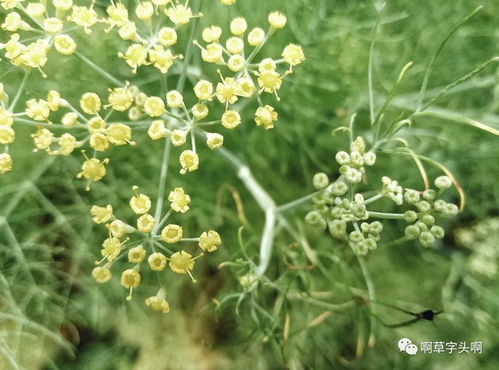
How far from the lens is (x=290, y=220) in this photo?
2018 millimetres

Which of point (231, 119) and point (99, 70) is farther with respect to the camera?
point (99, 70)

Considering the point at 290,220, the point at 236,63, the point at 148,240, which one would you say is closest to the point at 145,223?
the point at 148,240

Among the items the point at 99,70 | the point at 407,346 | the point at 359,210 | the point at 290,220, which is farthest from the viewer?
the point at 290,220

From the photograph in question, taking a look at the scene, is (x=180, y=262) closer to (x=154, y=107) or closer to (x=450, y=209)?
(x=154, y=107)

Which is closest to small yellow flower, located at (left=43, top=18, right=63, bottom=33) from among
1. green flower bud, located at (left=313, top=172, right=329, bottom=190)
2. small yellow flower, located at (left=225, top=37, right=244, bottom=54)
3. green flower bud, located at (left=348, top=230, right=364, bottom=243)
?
small yellow flower, located at (left=225, top=37, right=244, bottom=54)

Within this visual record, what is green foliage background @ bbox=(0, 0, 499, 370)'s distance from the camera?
1.86 m

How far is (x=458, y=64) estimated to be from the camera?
78.2 inches

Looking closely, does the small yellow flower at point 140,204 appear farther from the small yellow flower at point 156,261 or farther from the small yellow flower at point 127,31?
the small yellow flower at point 127,31

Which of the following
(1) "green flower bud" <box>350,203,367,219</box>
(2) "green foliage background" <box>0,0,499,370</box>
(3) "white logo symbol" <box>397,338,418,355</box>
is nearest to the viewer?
(1) "green flower bud" <box>350,203,367,219</box>

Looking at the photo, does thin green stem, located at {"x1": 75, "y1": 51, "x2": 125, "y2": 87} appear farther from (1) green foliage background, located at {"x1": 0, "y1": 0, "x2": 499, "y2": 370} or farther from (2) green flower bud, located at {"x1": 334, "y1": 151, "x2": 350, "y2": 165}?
(1) green foliage background, located at {"x1": 0, "y1": 0, "x2": 499, "y2": 370}

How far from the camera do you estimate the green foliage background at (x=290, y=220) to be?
1.86 meters

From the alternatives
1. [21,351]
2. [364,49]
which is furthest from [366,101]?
[21,351]

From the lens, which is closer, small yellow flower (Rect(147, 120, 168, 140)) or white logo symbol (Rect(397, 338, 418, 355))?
small yellow flower (Rect(147, 120, 168, 140))

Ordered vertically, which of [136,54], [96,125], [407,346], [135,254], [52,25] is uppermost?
[52,25]
